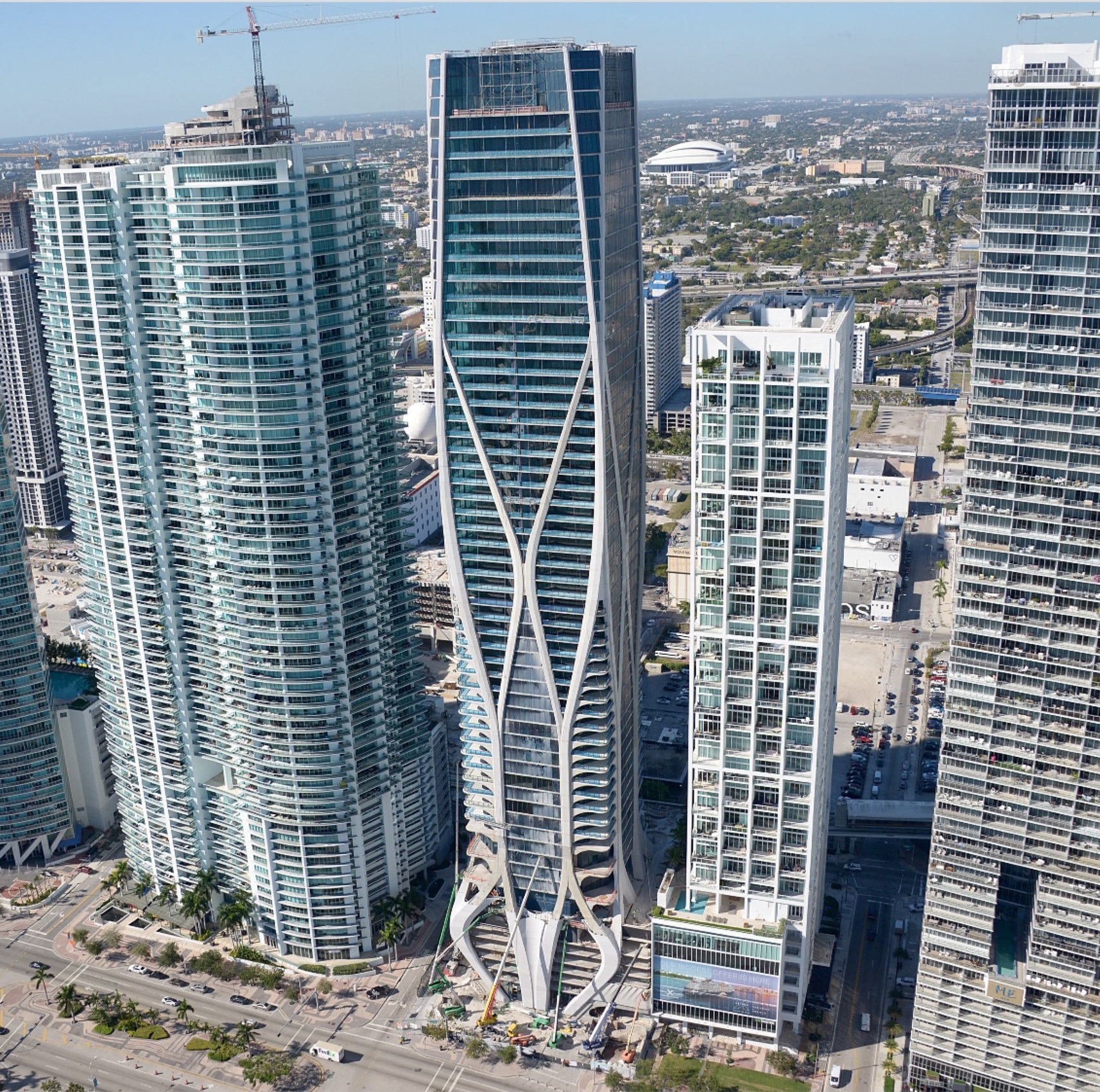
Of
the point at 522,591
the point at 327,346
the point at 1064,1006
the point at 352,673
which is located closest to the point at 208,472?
the point at 327,346

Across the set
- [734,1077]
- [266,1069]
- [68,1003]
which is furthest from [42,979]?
[734,1077]

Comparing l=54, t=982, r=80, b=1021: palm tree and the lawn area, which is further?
l=54, t=982, r=80, b=1021: palm tree

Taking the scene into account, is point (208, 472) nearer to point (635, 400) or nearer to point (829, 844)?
point (635, 400)

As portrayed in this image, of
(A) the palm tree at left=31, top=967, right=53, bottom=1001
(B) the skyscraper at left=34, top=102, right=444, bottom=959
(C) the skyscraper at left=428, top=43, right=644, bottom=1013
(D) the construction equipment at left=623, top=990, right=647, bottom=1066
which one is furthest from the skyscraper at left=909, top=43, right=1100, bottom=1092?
(A) the palm tree at left=31, top=967, right=53, bottom=1001

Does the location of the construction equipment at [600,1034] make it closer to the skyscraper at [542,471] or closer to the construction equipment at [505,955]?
the skyscraper at [542,471]

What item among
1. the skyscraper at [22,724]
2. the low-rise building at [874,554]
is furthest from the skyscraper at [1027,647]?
the low-rise building at [874,554]

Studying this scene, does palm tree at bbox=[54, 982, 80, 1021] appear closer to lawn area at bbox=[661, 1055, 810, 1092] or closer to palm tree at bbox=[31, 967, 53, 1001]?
palm tree at bbox=[31, 967, 53, 1001]
